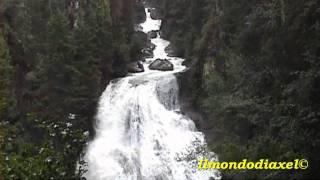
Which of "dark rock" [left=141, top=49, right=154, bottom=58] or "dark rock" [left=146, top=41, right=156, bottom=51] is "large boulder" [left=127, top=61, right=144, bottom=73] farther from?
"dark rock" [left=146, top=41, right=156, bottom=51]

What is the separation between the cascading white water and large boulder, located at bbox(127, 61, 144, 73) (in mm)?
1956

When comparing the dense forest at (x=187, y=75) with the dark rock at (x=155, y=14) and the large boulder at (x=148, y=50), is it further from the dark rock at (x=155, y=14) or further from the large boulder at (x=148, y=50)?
the dark rock at (x=155, y=14)

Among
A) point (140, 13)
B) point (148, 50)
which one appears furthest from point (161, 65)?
point (140, 13)

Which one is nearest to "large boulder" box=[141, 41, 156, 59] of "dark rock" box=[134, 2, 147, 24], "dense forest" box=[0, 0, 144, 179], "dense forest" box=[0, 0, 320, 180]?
"dense forest" box=[0, 0, 320, 180]

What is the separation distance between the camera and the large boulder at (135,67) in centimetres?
2809

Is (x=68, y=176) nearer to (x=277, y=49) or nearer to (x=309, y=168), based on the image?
(x=309, y=168)

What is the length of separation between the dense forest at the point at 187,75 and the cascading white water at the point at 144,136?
753 millimetres

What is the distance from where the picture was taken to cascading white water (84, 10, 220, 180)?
19.0m

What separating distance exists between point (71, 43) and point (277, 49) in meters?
11.8

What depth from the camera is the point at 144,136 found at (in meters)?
21.2

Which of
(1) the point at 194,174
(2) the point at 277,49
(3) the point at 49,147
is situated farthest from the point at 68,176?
(1) the point at 194,174


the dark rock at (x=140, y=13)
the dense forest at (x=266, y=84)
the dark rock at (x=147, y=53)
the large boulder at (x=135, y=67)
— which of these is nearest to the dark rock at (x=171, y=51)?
the dark rock at (x=147, y=53)

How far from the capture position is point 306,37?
1266 cm

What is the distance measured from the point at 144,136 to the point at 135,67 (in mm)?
8313
